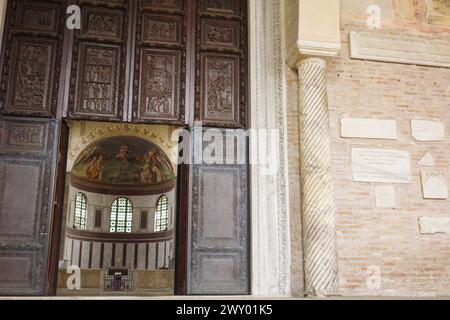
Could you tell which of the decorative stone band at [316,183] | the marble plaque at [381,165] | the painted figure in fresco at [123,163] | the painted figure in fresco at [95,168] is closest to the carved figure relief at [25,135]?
the decorative stone band at [316,183]

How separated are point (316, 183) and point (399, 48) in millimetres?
2570

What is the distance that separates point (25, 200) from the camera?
20.4ft

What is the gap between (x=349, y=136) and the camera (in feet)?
22.7

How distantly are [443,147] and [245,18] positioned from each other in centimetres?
340

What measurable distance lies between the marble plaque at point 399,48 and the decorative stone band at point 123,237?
9396mm

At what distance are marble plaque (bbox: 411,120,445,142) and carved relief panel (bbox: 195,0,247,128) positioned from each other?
2.45 metres

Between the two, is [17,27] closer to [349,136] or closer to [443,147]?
[349,136]

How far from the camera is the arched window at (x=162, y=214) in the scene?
15.4 m

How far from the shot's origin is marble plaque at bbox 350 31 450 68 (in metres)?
7.26

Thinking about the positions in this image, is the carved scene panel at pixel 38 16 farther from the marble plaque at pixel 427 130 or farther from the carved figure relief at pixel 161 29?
the marble plaque at pixel 427 130

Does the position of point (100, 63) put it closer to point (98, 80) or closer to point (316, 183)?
point (98, 80)

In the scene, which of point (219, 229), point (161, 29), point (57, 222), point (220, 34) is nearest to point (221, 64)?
point (220, 34)
